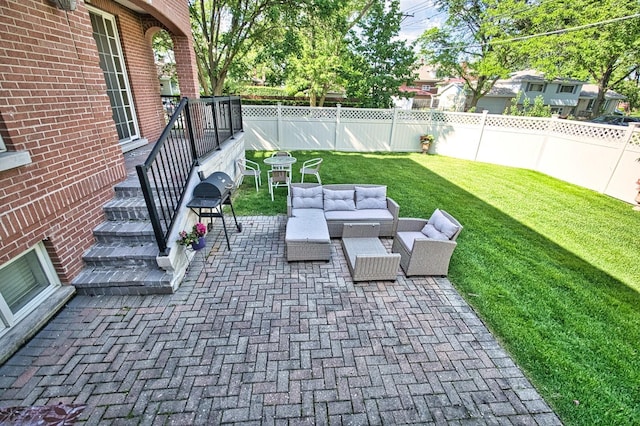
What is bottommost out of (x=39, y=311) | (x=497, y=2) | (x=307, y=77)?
(x=39, y=311)

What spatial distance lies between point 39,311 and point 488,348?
15.7 ft

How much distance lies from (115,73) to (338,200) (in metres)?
5.27

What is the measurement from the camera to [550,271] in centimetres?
424

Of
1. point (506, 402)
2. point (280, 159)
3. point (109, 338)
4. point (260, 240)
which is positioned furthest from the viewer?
point (280, 159)

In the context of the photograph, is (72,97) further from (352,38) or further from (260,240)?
(352,38)

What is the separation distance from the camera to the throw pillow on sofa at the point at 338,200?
5.00 metres

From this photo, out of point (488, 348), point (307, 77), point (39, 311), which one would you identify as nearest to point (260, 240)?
point (39, 311)

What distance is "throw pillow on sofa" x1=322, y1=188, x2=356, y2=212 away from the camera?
5.00 metres

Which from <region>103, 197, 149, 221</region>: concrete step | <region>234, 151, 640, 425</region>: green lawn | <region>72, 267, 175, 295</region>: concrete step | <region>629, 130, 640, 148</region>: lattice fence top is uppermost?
<region>629, 130, 640, 148</region>: lattice fence top

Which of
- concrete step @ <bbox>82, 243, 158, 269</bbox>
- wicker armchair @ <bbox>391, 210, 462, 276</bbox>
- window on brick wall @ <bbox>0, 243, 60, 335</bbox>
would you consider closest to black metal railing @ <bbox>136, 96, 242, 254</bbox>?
concrete step @ <bbox>82, 243, 158, 269</bbox>

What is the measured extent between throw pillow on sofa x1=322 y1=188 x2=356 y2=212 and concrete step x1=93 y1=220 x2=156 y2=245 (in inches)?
110

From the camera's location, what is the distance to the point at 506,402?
2369 mm

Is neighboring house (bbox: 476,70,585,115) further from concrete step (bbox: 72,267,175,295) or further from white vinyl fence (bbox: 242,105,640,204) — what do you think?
concrete step (bbox: 72,267,175,295)

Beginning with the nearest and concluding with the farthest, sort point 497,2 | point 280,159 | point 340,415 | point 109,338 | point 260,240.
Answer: point 340,415
point 109,338
point 260,240
point 280,159
point 497,2
